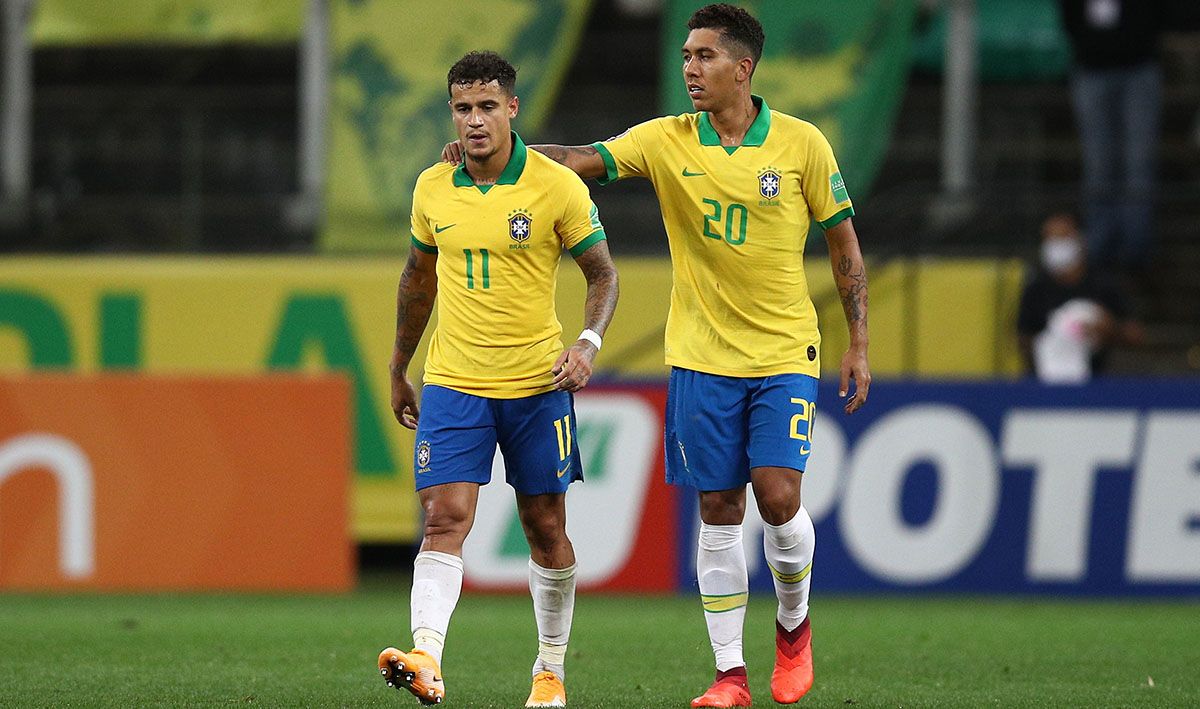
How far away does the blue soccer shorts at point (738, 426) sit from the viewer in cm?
691

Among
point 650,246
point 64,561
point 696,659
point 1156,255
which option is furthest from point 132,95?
point 696,659

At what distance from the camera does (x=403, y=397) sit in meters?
7.00

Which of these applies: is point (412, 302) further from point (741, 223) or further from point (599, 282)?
point (741, 223)

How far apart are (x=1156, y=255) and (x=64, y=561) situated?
884 centimetres

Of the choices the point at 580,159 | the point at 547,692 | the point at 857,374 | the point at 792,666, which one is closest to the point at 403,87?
the point at 580,159

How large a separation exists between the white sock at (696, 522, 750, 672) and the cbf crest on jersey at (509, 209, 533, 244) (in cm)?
130

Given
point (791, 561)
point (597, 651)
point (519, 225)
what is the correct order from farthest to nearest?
point (597, 651) → point (791, 561) → point (519, 225)

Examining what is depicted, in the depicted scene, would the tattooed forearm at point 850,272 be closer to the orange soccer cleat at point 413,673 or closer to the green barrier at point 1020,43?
the orange soccer cleat at point 413,673

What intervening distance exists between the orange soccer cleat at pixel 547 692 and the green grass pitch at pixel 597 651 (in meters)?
0.14

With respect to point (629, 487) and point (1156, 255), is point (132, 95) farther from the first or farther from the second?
point (1156, 255)

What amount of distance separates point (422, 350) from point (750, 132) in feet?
24.9

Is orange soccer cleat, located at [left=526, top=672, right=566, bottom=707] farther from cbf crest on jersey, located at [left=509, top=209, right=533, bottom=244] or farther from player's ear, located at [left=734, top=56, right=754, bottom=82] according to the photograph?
player's ear, located at [left=734, top=56, right=754, bottom=82]

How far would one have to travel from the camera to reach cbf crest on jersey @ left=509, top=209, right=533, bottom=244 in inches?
260

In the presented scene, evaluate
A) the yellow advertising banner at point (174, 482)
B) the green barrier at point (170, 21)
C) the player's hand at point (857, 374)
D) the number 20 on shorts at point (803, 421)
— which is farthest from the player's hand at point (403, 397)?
the green barrier at point (170, 21)
